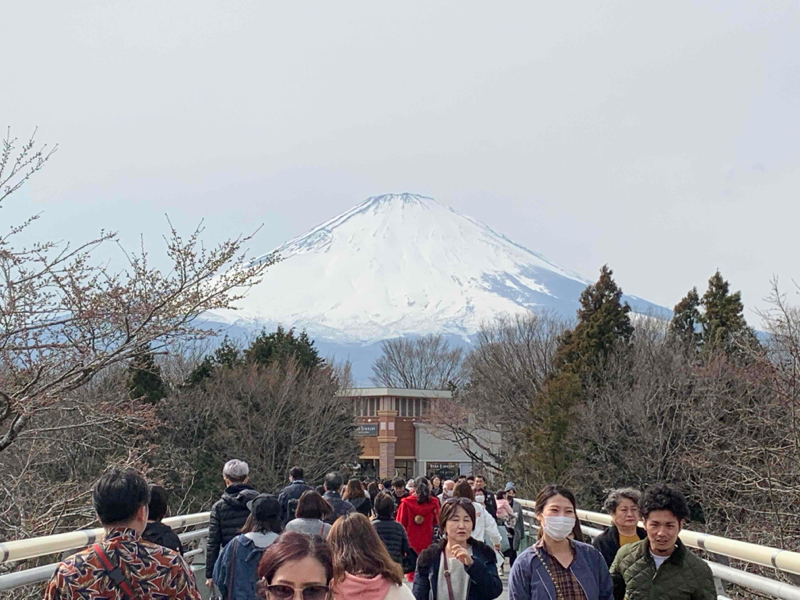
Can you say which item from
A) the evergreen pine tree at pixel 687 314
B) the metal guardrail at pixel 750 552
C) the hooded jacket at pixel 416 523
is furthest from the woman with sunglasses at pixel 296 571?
the evergreen pine tree at pixel 687 314

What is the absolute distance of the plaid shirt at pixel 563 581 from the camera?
545 centimetres

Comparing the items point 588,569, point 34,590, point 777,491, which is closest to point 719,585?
point 588,569

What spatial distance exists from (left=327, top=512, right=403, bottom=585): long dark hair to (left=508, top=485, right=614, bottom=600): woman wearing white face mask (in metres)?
1.10

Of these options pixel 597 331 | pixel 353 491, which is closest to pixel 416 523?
pixel 353 491

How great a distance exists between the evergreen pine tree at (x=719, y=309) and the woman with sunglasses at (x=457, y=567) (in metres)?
43.4

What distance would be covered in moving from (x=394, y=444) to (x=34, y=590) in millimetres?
73422

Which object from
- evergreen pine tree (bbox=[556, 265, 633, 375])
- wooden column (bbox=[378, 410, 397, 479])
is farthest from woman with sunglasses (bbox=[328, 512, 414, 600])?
wooden column (bbox=[378, 410, 397, 479])

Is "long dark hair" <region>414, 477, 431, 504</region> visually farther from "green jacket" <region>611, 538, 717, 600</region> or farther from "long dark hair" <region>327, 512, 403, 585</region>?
"long dark hair" <region>327, 512, 403, 585</region>

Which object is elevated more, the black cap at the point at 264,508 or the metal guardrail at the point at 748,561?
the black cap at the point at 264,508

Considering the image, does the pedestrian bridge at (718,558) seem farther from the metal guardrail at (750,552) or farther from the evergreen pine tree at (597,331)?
the evergreen pine tree at (597,331)

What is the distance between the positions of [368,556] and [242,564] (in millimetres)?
2700

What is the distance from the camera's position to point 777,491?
1864cm

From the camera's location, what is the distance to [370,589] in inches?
181

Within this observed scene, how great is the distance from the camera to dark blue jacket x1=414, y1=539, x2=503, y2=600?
614 centimetres
